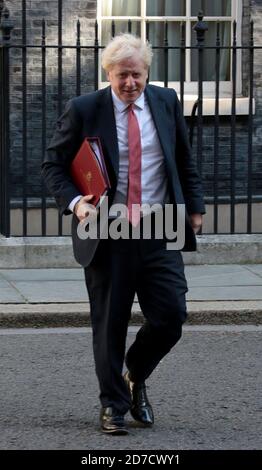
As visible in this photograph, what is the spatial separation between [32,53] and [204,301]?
4.20m

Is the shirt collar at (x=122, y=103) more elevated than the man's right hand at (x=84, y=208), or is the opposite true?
the shirt collar at (x=122, y=103)

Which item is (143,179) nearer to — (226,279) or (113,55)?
(113,55)

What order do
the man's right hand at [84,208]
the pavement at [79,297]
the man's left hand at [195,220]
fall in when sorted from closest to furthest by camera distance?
1. the man's right hand at [84,208]
2. the man's left hand at [195,220]
3. the pavement at [79,297]

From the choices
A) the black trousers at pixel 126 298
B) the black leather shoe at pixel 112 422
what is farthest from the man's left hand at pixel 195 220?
the black leather shoe at pixel 112 422

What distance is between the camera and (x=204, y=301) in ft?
30.1

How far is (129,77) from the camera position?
18.7 feet

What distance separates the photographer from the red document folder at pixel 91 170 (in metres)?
5.68

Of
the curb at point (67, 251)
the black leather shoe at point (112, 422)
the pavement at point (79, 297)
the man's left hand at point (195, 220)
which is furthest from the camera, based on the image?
the curb at point (67, 251)

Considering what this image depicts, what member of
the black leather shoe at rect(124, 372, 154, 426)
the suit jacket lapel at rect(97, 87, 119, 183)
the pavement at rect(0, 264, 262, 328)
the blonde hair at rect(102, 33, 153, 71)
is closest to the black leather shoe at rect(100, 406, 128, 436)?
the black leather shoe at rect(124, 372, 154, 426)

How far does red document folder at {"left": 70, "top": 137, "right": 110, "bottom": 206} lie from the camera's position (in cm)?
568

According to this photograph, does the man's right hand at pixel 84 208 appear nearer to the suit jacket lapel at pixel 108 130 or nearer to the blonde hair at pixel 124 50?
the suit jacket lapel at pixel 108 130

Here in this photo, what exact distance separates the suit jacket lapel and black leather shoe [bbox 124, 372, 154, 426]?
3.55 feet

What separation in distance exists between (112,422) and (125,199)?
3.51ft

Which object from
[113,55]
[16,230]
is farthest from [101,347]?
[16,230]
